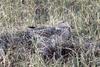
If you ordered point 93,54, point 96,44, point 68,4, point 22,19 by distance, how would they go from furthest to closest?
point 68,4 → point 22,19 → point 96,44 → point 93,54

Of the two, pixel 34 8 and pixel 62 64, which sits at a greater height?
pixel 34 8

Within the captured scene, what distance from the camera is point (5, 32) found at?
3.31 meters

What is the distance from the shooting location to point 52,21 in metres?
3.67

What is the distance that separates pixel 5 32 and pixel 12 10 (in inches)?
39.9

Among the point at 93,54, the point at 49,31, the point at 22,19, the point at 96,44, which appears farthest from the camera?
the point at 22,19

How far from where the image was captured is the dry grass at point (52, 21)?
2.84 metres

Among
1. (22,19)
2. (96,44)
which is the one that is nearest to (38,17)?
(22,19)

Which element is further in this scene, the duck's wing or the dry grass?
the duck's wing

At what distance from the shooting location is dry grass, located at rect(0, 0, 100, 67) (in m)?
2.84

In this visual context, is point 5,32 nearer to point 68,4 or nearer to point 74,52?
point 74,52

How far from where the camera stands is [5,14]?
4.12 metres

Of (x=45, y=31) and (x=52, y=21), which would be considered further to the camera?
(x=52, y=21)

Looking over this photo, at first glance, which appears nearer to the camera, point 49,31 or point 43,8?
point 49,31

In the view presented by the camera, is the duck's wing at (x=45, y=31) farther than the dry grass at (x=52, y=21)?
Yes
